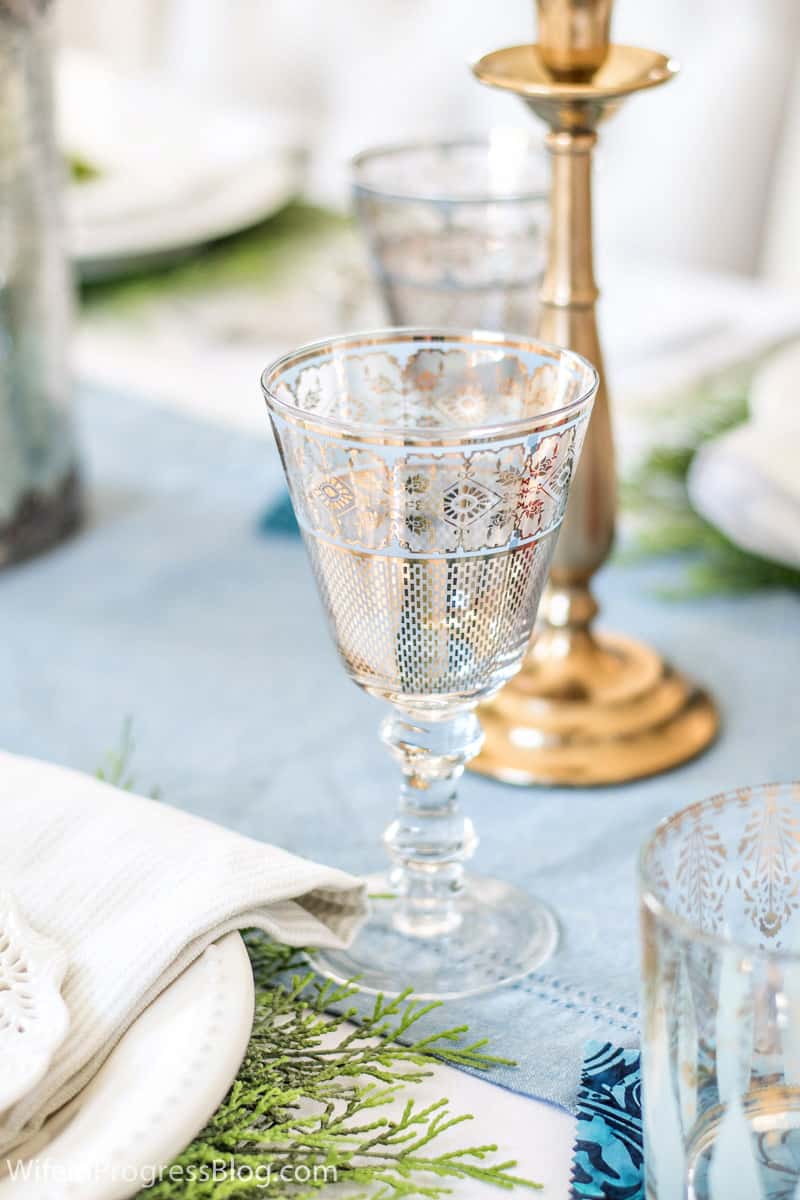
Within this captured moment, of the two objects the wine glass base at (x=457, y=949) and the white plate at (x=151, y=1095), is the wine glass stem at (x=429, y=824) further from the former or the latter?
the white plate at (x=151, y=1095)

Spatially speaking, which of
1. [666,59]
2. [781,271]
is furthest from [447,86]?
[666,59]

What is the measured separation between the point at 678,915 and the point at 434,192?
0.48 m

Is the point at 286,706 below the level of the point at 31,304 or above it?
below

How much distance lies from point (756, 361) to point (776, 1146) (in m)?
0.72

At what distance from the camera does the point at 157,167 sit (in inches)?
49.8

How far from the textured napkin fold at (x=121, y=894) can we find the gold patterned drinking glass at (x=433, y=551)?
48 mm

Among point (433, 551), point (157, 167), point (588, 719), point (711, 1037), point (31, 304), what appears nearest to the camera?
point (711, 1037)

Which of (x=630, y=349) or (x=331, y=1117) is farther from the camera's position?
(x=630, y=349)

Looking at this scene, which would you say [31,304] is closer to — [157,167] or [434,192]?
[434,192]

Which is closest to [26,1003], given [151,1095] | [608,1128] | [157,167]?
[151,1095]

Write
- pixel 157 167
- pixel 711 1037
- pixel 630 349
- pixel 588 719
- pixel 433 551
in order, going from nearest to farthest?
pixel 711 1037 < pixel 433 551 < pixel 588 719 < pixel 630 349 < pixel 157 167

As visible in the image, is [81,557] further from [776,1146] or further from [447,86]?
[447,86]

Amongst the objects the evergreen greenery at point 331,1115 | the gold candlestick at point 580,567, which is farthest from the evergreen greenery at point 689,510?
the evergreen greenery at point 331,1115

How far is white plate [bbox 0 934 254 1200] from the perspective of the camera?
14.1 inches
